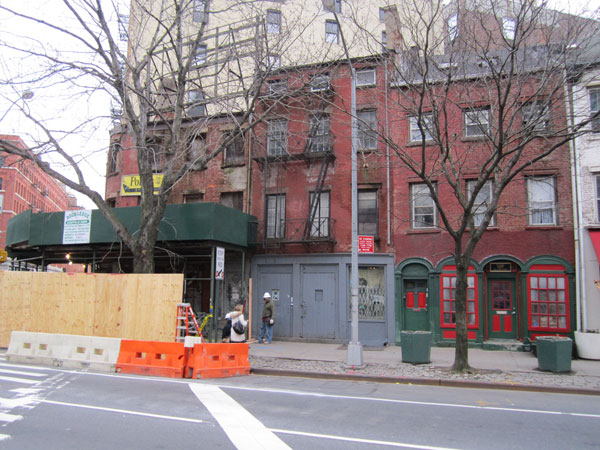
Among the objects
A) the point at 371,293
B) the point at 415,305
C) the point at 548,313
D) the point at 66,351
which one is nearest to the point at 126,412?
the point at 66,351

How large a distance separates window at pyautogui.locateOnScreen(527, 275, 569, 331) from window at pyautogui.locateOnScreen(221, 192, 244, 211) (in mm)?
10903

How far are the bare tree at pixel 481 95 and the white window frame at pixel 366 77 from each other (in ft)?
3.34

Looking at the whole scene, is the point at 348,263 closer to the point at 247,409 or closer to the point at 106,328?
the point at 106,328

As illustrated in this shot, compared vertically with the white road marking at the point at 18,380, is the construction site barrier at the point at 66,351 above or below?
above

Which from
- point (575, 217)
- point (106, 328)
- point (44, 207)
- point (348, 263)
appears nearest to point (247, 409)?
point (106, 328)

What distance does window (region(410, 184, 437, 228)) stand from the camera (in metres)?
16.7

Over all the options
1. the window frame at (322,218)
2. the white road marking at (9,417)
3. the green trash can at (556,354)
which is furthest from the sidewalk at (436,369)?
the white road marking at (9,417)

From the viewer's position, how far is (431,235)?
1645 cm

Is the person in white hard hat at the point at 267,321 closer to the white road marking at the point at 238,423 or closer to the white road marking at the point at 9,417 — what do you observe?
the white road marking at the point at 238,423

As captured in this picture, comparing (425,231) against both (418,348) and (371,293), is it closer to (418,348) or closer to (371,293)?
(371,293)

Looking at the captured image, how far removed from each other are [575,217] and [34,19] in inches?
664

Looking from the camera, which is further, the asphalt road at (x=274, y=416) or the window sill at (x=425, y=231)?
the window sill at (x=425, y=231)

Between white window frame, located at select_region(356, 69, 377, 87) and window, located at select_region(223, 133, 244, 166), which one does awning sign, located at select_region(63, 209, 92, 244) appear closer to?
window, located at select_region(223, 133, 244, 166)

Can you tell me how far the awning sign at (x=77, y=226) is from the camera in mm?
17277
